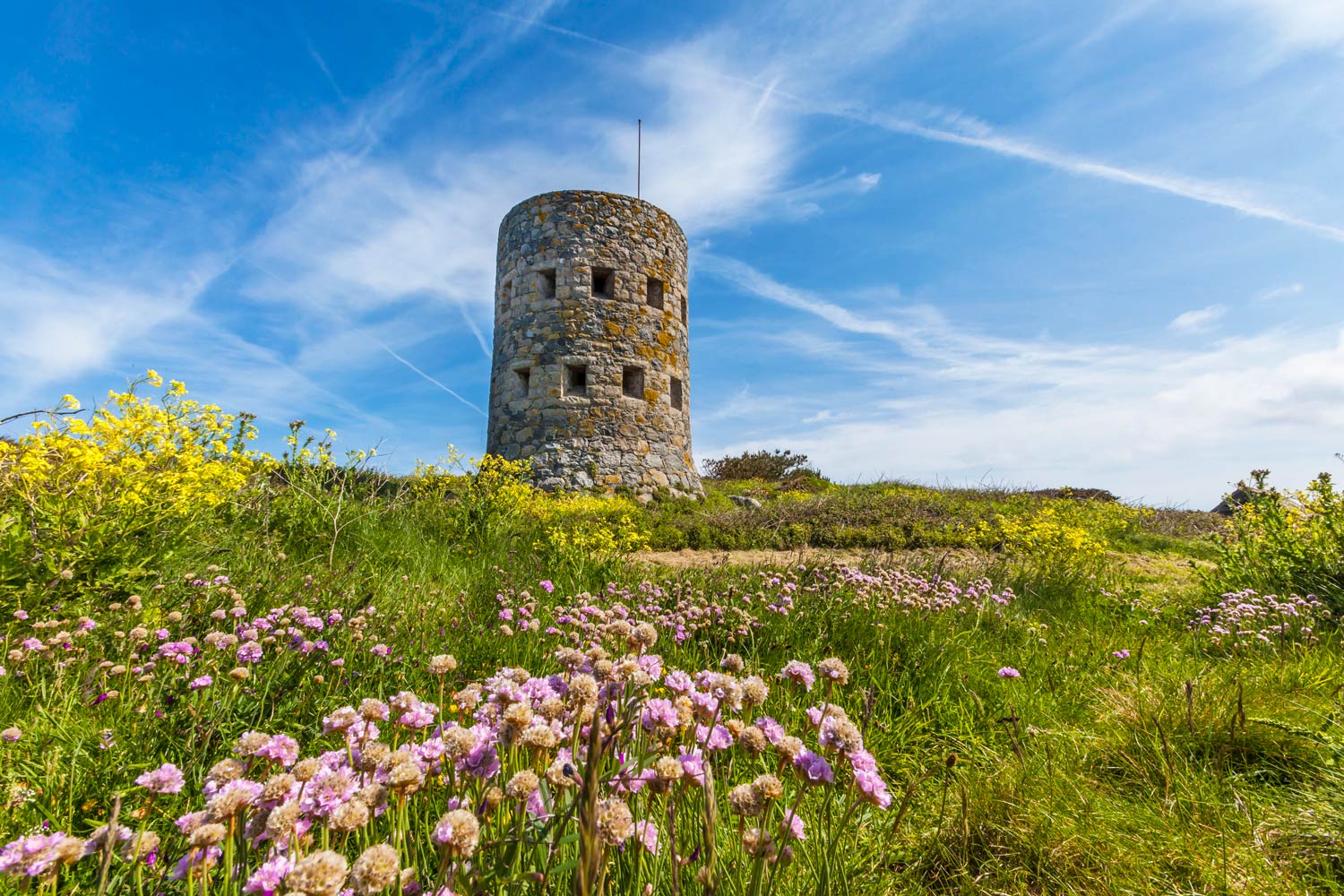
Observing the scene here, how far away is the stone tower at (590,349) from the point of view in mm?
13617

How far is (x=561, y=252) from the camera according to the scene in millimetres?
14297

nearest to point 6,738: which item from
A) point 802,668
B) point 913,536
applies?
point 802,668

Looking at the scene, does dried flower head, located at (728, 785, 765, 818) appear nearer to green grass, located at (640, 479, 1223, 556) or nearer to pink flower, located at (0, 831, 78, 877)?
pink flower, located at (0, 831, 78, 877)

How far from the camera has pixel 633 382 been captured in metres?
14.5

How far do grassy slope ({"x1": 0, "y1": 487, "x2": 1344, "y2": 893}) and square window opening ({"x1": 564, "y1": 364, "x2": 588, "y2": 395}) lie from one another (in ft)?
29.4

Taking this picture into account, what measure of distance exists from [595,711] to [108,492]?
15.9 ft

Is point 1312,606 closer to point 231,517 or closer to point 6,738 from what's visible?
point 6,738

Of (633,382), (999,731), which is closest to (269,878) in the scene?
(999,731)

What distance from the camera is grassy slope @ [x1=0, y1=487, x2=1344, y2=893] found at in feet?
5.83

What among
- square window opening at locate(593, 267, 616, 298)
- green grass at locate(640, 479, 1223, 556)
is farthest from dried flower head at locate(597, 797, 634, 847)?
square window opening at locate(593, 267, 616, 298)

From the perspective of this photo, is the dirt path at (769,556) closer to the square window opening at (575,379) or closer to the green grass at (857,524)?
the green grass at (857,524)

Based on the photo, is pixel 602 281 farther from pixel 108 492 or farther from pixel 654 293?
pixel 108 492

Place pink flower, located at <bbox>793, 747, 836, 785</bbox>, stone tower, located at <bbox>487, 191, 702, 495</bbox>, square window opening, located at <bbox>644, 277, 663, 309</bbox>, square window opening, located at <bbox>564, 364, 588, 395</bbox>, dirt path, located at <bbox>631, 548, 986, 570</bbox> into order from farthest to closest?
square window opening, located at <bbox>644, 277, 663, 309</bbox>
square window opening, located at <bbox>564, 364, 588, 395</bbox>
stone tower, located at <bbox>487, 191, 702, 495</bbox>
dirt path, located at <bbox>631, 548, 986, 570</bbox>
pink flower, located at <bbox>793, 747, 836, 785</bbox>

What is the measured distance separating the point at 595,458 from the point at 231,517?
26.6ft
